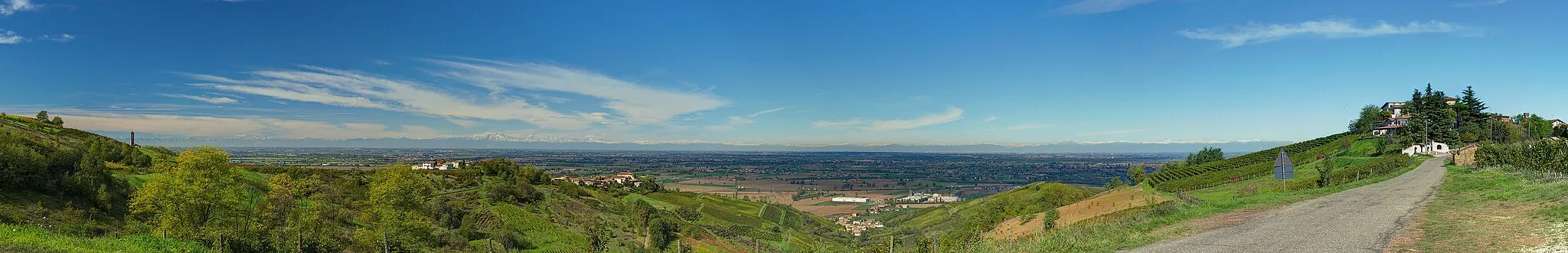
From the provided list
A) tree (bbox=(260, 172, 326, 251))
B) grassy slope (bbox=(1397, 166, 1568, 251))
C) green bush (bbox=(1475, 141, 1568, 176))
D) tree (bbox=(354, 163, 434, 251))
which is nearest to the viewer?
grassy slope (bbox=(1397, 166, 1568, 251))

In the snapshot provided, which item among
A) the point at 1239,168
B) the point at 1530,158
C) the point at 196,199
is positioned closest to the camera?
the point at 196,199

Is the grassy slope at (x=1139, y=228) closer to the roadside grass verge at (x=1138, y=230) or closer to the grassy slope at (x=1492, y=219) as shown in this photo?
the roadside grass verge at (x=1138, y=230)

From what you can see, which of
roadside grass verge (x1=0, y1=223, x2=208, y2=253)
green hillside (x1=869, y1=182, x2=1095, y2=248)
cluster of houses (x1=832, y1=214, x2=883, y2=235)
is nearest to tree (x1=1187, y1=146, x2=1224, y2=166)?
green hillside (x1=869, y1=182, x2=1095, y2=248)

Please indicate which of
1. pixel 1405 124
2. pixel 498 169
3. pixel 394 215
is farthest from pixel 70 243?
pixel 1405 124

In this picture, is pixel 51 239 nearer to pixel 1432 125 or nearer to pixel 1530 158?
pixel 1530 158

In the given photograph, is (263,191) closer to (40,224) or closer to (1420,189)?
(40,224)

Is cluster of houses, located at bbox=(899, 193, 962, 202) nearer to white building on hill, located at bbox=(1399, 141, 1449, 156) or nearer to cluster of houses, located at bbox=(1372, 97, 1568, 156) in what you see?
cluster of houses, located at bbox=(1372, 97, 1568, 156)

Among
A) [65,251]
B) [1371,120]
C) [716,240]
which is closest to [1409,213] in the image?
[65,251]
